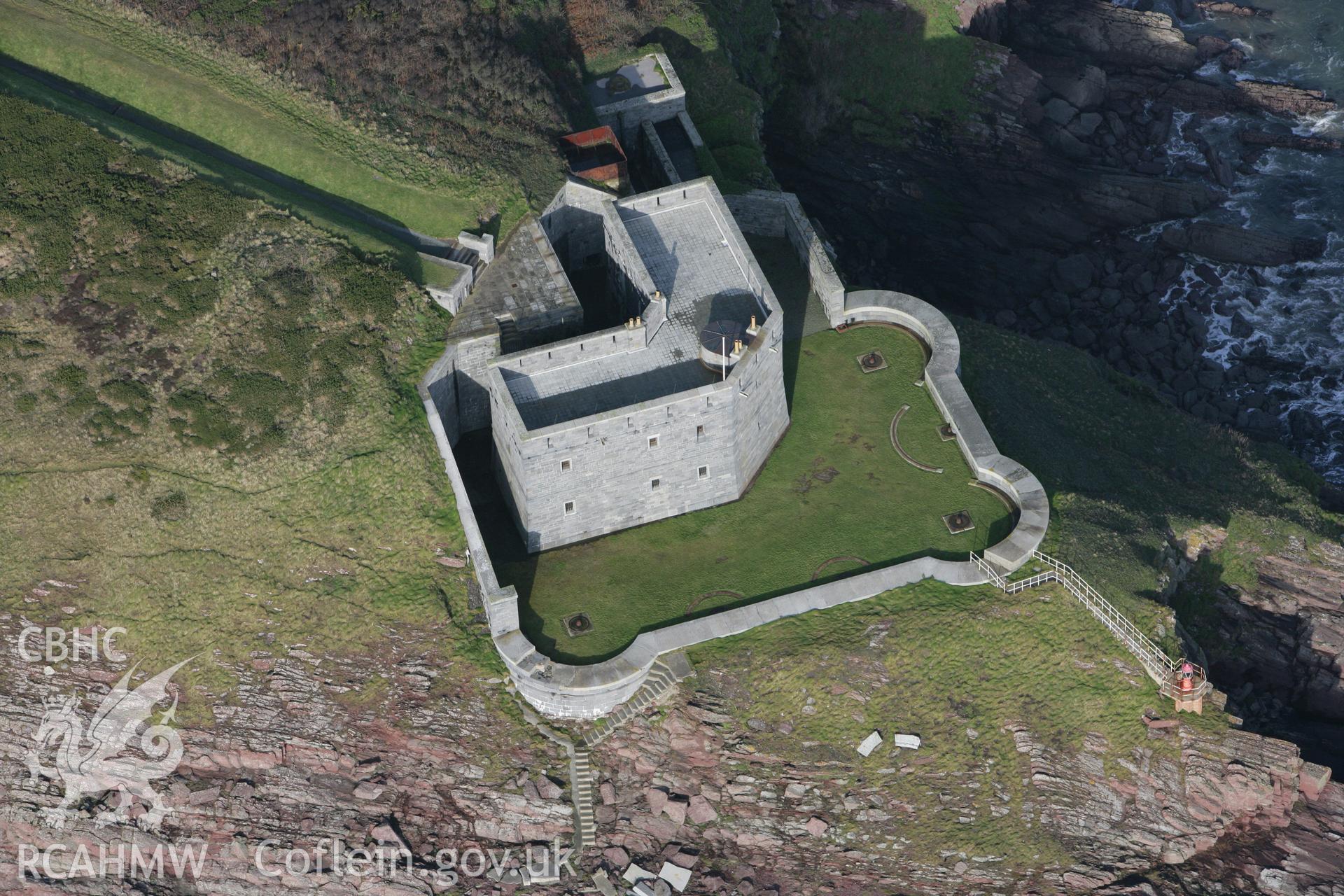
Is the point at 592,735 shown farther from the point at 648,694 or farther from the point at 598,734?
the point at 648,694

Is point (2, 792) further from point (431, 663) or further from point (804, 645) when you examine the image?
point (804, 645)

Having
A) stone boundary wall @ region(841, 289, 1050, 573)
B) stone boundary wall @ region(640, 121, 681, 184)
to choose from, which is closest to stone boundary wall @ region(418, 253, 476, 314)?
stone boundary wall @ region(640, 121, 681, 184)

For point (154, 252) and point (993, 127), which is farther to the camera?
point (993, 127)

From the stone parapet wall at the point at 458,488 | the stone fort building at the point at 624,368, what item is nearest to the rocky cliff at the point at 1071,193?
the stone fort building at the point at 624,368

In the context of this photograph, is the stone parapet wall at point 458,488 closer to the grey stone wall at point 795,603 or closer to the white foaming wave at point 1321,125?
the grey stone wall at point 795,603

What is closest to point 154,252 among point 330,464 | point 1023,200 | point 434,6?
point 330,464

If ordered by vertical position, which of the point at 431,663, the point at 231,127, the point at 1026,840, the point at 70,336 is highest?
the point at 231,127

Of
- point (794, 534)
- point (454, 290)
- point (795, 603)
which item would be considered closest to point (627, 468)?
point (794, 534)
